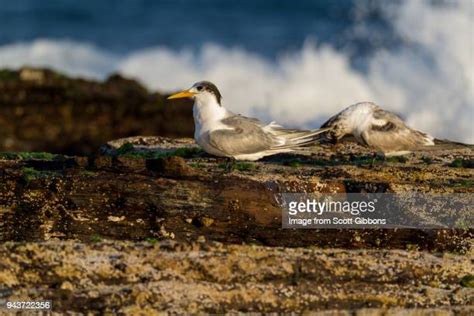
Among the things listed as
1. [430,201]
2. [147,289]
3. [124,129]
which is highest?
[124,129]

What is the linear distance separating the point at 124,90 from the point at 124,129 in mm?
2841

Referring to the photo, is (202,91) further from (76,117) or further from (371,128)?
(76,117)

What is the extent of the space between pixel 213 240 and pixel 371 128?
2971 mm

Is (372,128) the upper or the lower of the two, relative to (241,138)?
upper

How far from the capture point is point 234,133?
51.5 ft

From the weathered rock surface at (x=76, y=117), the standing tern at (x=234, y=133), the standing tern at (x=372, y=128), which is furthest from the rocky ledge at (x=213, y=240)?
the weathered rock surface at (x=76, y=117)

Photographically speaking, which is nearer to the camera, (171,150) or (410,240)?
(410,240)

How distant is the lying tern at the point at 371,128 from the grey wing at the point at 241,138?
0.81 meters

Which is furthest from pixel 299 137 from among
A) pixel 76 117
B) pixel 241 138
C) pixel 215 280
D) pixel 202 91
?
pixel 76 117

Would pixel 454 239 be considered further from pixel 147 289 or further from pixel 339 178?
pixel 147 289

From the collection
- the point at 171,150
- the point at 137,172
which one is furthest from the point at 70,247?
the point at 171,150

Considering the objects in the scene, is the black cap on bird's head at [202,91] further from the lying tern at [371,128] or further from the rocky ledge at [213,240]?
the lying tern at [371,128]

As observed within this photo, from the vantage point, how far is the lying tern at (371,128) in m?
16.0

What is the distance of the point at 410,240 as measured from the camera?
48.4ft
